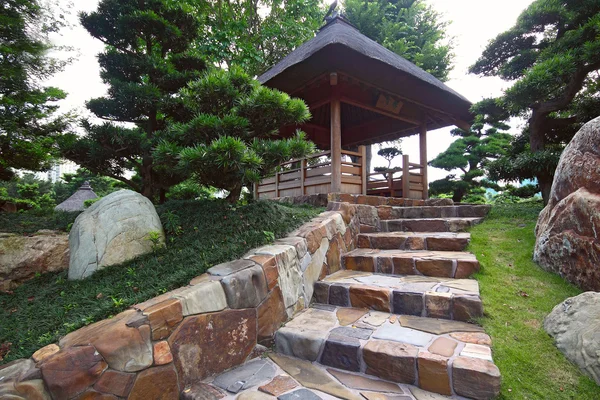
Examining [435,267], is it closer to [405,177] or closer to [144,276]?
[144,276]

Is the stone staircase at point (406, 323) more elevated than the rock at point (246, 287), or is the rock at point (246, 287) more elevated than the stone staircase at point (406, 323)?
the rock at point (246, 287)

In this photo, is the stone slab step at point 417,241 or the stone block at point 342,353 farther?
the stone slab step at point 417,241

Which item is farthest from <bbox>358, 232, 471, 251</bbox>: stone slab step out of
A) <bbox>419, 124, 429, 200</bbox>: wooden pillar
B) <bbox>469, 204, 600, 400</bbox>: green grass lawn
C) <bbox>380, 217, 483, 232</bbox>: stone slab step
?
<bbox>419, 124, 429, 200</bbox>: wooden pillar

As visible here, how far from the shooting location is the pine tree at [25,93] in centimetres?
402

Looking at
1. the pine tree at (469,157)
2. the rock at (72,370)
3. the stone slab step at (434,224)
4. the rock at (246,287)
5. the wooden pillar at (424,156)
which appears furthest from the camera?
the pine tree at (469,157)

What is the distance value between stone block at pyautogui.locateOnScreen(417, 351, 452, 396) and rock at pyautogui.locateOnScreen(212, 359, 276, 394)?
94cm

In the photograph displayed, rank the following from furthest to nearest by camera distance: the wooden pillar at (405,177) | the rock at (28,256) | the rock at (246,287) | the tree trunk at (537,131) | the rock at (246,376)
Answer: the wooden pillar at (405,177) → the tree trunk at (537,131) → the rock at (28,256) → the rock at (246,287) → the rock at (246,376)

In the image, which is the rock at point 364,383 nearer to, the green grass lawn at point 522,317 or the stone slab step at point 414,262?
the green grass lawn at point 522,317

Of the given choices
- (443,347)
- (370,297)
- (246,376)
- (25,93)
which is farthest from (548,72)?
(25,93)

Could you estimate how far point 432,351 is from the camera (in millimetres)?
1746

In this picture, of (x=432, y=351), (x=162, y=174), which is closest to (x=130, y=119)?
(x=162, y=174)

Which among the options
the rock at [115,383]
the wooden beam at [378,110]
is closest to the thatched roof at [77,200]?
the wooden beam at [378,110]

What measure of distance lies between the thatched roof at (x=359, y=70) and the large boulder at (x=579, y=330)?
157 inches

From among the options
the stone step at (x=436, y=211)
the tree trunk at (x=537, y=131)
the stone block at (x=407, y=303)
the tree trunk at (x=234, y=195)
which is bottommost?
the stone block at (x=407, y=303)
